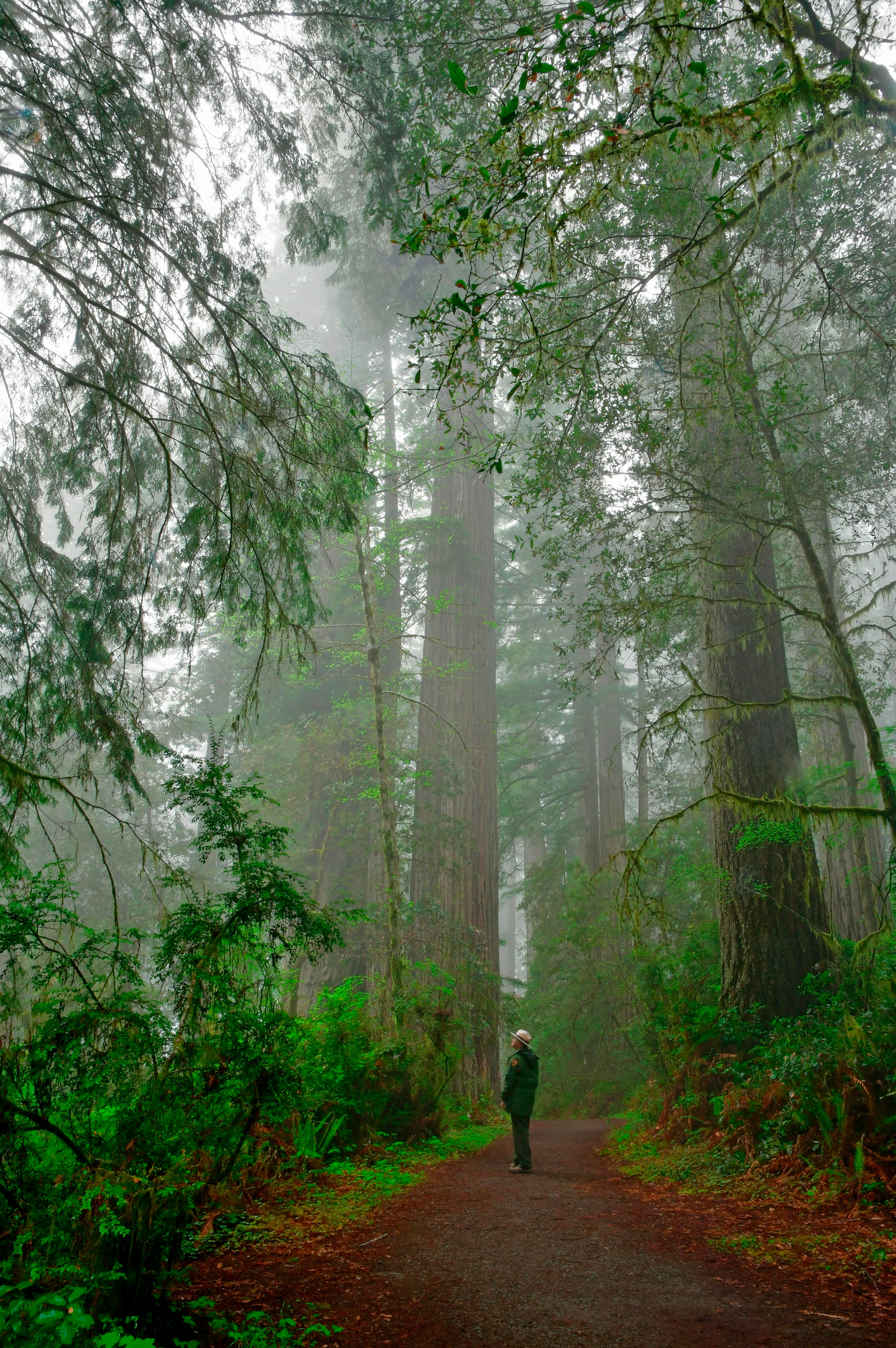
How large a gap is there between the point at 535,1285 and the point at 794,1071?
276cm

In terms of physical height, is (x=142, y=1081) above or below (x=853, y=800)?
below

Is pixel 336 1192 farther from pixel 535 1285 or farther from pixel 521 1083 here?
pixel 521 1083

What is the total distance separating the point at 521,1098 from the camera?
7.42 metres

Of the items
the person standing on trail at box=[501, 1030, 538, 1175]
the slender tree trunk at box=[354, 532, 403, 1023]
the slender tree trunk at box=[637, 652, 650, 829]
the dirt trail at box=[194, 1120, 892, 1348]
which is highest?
the slender tree trunk at box=[637, 652, 650, 829]

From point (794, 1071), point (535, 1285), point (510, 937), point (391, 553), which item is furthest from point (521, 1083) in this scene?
point (510, 937)

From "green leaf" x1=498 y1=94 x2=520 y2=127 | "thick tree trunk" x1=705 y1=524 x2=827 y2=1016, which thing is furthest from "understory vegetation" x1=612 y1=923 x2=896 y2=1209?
"green leaf" x1=498 y1=94 x2=520 y2=127

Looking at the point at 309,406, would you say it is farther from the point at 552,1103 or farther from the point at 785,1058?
the point at 552,1103

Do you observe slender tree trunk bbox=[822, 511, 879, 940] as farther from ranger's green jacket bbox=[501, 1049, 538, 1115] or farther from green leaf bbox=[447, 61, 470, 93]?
green leaf bbox=[447, 61, 470, 93]

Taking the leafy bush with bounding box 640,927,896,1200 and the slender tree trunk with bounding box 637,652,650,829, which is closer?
the leafy bush with bounding box 640,927,896,1200

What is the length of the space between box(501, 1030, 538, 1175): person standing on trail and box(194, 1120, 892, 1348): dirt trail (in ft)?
6.12

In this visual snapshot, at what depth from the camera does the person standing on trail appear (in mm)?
7180

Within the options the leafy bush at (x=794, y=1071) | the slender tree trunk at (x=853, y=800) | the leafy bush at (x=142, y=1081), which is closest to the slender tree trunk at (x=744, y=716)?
the leafy bush at (x=794, y=1071)

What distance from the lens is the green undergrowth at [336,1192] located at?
14.7ft

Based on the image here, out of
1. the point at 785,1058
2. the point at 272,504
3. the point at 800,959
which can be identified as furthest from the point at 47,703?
the point at 800,959
